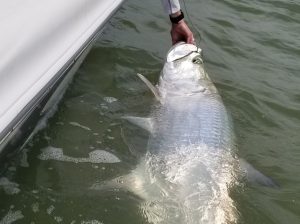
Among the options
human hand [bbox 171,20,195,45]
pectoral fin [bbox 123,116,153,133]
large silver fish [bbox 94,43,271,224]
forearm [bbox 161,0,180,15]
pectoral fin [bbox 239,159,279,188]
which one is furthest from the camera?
human hand [bbox 171,20,195,45]

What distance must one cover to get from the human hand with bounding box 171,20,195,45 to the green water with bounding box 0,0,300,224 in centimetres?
55

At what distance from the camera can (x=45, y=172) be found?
3.35m

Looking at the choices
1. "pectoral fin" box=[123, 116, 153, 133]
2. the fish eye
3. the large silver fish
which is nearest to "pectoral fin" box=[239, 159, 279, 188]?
the large silver fish

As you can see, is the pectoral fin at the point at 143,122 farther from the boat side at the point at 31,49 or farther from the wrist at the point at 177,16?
the boat side at the point at 31,49

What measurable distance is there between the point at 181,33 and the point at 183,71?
361 mm

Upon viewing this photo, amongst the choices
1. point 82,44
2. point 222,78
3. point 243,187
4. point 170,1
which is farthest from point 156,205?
point 222,78

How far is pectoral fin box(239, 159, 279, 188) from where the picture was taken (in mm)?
3498

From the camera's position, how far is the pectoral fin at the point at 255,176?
11.5ft

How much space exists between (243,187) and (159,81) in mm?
1439

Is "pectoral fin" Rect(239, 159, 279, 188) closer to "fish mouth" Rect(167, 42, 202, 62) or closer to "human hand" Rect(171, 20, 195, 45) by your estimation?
"fish mouth" Rect(167, 42, 202, 62)

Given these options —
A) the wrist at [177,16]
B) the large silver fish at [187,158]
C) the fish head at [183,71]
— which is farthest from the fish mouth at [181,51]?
the wrist at [177,16]

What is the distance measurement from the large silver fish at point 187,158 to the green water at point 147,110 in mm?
121

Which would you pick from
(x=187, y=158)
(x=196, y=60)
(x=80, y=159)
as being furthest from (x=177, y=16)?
(x=80, y=159)

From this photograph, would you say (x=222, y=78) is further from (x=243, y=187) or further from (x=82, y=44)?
(x=82, y=44)
